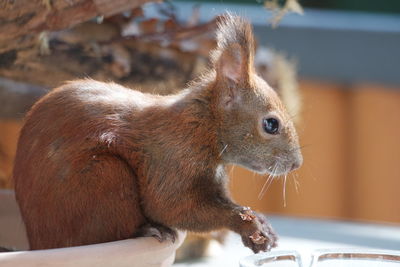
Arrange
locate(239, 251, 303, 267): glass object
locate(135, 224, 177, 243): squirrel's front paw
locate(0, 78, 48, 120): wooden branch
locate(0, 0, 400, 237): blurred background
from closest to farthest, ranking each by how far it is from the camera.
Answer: locate(239, 251, 303, 267): glass object, locate(135, 224, 177, 243): squirrel's front paw, locate(0, 78, 48, 120): wooden branch, locate(0, 0, 400, 237): blurred background

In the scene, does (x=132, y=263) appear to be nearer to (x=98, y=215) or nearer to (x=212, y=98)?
(x=98, y=215)

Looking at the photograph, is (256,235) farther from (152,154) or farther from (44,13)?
(44,13)

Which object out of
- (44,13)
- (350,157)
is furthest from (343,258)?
(350,157)

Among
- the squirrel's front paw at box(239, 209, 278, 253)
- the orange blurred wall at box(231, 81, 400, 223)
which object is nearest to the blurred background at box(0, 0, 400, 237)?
the orange blurred wall at box(231, 81, 400, 223)

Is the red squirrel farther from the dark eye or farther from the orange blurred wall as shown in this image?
the orange blurred wall

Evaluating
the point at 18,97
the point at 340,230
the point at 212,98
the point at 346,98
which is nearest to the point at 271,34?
the point at 346,98

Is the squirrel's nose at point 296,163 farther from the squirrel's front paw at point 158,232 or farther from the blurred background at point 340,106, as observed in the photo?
the blurred background at point 340,106

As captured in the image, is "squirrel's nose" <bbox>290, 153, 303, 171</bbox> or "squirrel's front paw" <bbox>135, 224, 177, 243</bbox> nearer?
"squirrel's front paw" <bbox>135, 224, 177, 243</bbox>

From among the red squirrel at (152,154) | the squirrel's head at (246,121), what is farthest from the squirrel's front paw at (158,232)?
the squirrel's head at (246,121)
